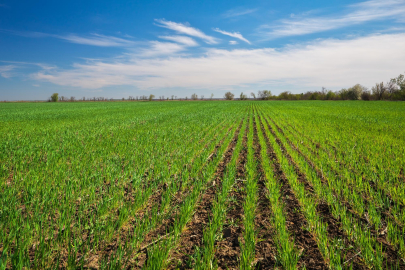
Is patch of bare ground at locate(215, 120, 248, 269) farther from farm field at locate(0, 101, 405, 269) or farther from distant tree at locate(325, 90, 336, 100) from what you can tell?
distant tree at locate(325, 90, 336, 100)

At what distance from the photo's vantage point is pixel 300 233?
11.2 ft

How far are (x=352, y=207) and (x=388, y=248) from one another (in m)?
1.22

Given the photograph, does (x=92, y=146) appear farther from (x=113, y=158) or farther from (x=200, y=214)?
(x=200, y=214)

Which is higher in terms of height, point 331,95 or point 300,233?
point 331,95

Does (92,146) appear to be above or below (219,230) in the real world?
above

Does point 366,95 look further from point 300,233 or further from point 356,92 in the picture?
point 300,233

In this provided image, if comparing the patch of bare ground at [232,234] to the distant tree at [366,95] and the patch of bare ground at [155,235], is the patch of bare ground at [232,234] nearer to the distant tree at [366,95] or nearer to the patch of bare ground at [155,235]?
the patch of bare ground at [155,235]

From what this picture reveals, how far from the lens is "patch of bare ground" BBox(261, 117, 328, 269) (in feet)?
9.25

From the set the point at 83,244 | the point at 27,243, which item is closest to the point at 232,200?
the point at 83,244

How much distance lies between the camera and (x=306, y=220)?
3.75 m

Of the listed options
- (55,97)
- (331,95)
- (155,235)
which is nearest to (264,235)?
(155,235)

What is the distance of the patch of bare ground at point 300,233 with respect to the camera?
2.82 metres

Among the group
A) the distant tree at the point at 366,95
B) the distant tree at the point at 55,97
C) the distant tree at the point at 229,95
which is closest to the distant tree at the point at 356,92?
the distant tree at the point at 366,95

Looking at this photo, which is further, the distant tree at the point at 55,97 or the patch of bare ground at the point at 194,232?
the distant tree at the point at 55,97
